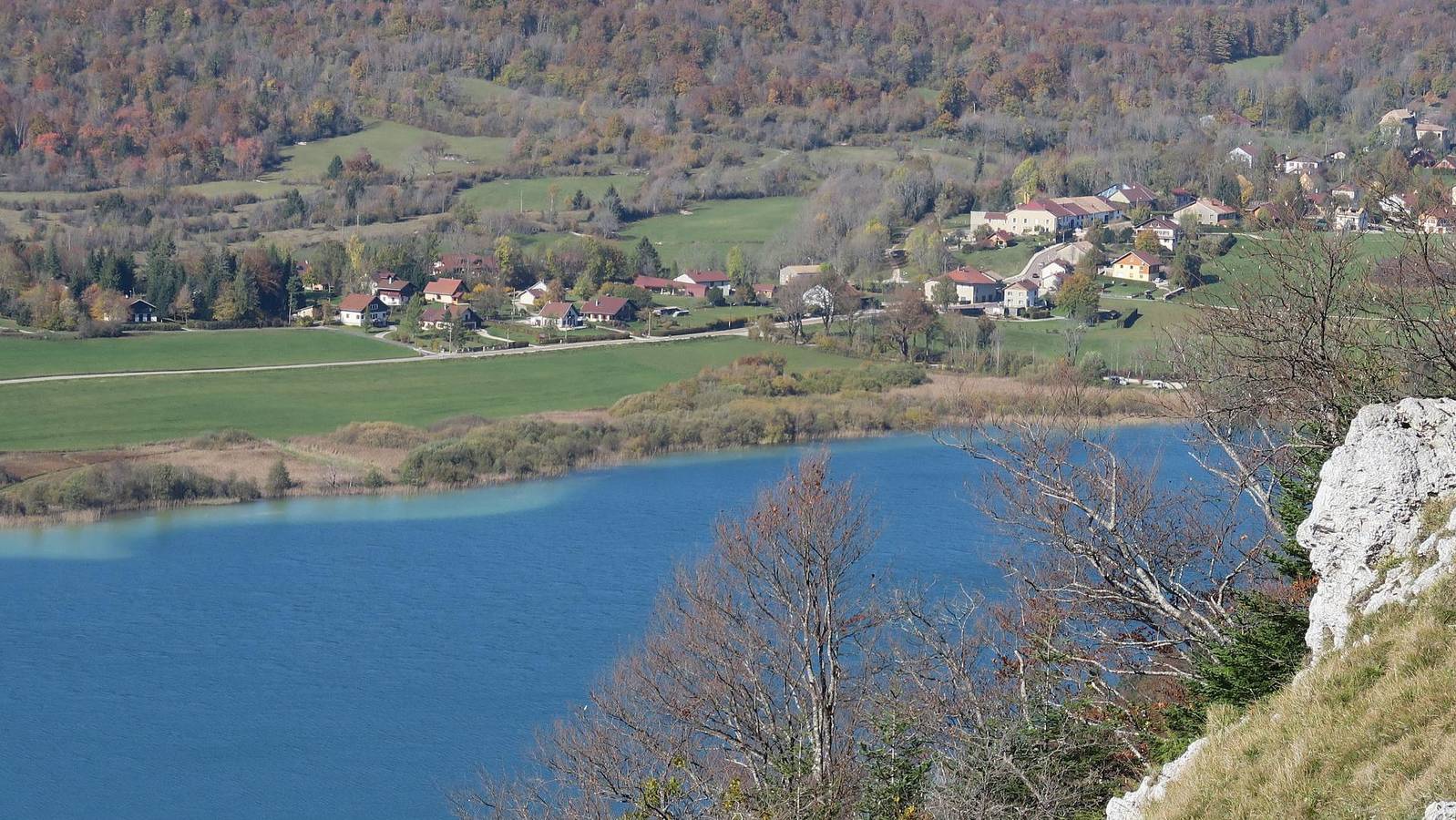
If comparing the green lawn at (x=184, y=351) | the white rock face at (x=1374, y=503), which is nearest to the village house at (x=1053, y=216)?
the green lawn at (x=184, y=351)

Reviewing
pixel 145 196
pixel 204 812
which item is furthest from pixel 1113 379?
pixel 145 196

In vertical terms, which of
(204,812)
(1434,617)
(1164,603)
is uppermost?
(1434,617)

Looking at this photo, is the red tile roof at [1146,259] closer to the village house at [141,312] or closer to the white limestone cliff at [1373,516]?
the village house at [141,312]

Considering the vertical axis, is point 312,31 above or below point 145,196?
above

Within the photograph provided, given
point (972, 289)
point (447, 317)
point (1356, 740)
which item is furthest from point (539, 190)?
point (1356, 740)

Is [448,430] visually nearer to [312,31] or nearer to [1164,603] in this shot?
[1164,603]

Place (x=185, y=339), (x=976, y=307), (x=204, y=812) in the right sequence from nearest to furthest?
(x=204, y=812)
(x=185, y=339)
(x=976, y=307)

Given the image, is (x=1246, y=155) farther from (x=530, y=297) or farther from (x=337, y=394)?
(x=337, y=394)

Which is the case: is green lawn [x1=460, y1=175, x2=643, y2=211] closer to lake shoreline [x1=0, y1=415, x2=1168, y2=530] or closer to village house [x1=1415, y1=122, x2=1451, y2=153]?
lake shoreline [x1=0, y1=415, x2=1168, y2=530]
